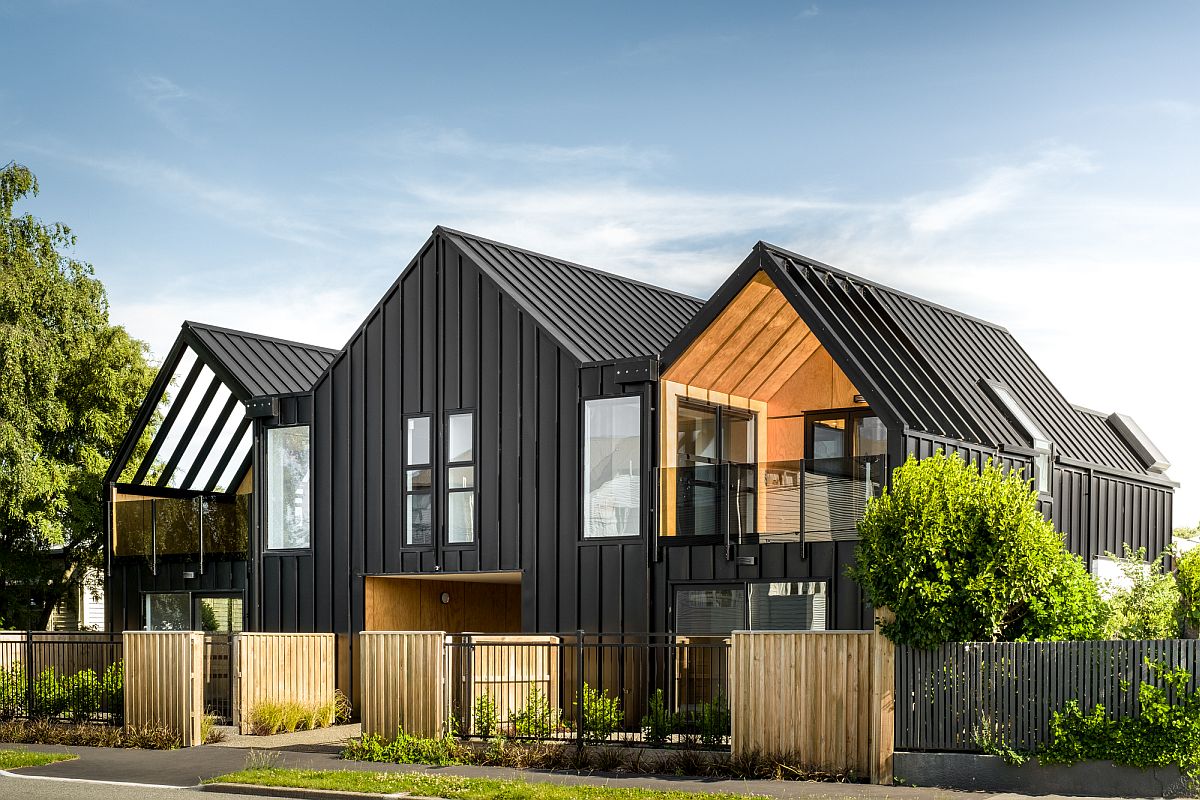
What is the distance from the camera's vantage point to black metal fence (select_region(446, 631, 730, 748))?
17859 mm

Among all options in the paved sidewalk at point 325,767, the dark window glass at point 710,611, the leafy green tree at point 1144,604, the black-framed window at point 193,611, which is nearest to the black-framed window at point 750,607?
the dark window glass at point 710,611

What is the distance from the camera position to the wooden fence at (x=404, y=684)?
18.5m

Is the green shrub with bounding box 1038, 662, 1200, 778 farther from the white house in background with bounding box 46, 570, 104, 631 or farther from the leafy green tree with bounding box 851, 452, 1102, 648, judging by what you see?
the white house in background with bounding box 46, 570, 104, 631

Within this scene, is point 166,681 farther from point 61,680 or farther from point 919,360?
point 919,360

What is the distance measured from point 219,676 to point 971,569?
37.5 ft

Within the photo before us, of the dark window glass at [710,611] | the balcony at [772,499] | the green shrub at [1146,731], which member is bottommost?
the green shrub at [1146,731]

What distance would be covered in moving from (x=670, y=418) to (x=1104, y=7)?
8536 mm

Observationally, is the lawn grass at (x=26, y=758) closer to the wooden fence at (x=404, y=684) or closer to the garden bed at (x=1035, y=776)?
the wooden fence at (x=404, y=684)

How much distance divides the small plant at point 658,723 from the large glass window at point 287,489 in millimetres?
8881

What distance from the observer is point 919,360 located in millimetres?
22812

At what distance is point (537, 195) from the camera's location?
2394 cm

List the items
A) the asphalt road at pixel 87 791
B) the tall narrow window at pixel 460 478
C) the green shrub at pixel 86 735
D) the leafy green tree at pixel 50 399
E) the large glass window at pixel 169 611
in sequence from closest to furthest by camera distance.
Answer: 1. the asphalt road at pixel 87 791
2. the green shrub at pixel 86 735
3. the tall narrow window at pixel 460 478
4. the large glass window at pixel 169 611
5. the leafy green tree at pixel 50 399

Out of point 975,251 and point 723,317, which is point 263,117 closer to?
point 723,317

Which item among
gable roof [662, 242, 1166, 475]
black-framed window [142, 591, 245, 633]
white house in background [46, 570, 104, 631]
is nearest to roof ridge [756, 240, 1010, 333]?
gable roof [662, 242, 1166, 475]
